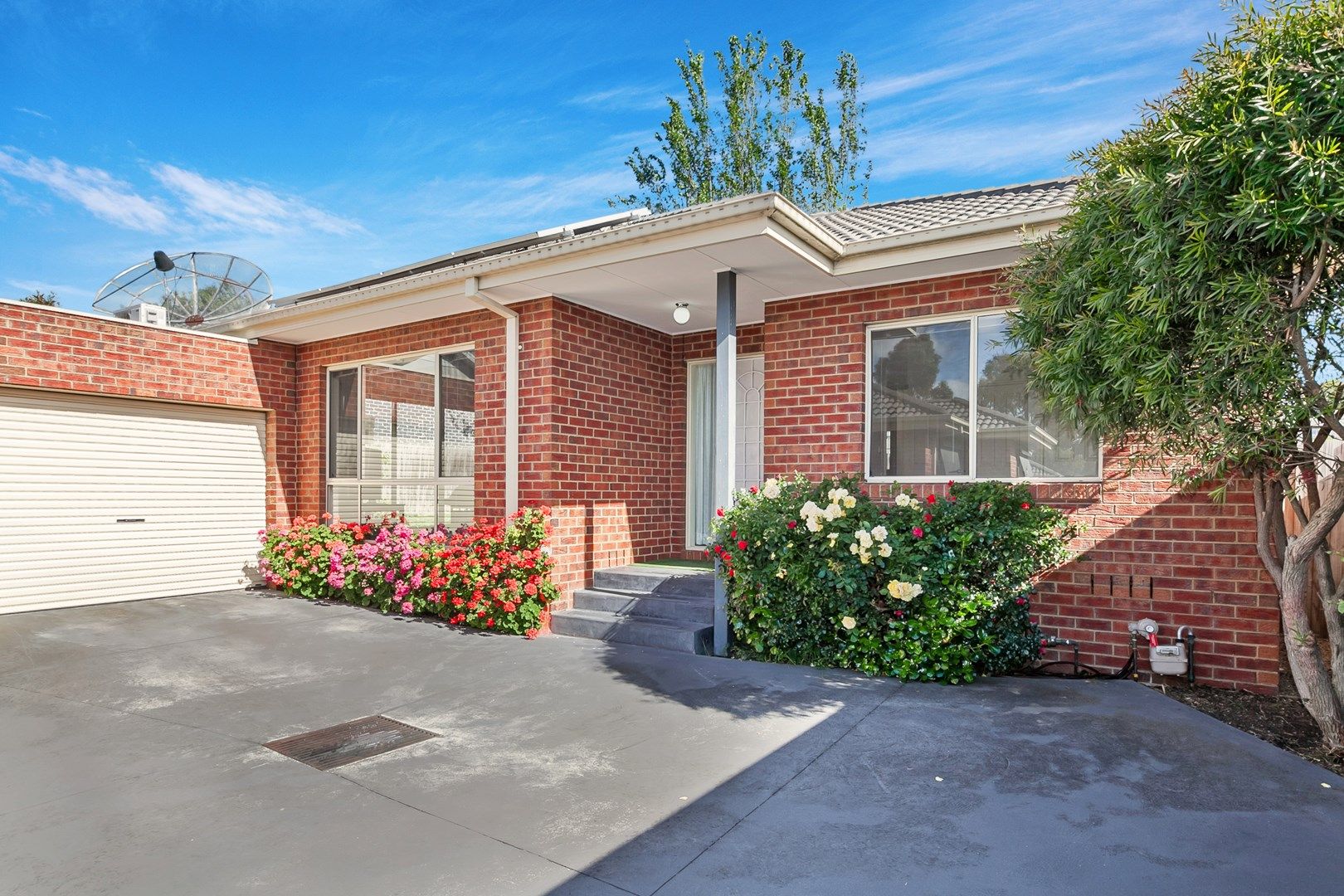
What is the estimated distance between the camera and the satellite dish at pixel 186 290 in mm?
10133

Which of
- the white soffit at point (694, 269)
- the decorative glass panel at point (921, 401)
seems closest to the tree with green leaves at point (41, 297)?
the white soffit at point (694, 269)

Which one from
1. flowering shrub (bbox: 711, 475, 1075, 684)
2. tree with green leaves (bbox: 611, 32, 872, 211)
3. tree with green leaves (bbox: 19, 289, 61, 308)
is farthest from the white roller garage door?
Answer: tree with green leaves (bbox: 19, 289, 61, 308)

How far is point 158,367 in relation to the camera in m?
8.27

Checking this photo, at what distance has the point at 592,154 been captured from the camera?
20.3m

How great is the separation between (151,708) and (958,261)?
6087 mm

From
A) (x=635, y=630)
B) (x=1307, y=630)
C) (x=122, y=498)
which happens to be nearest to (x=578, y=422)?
(x=635, y=630)

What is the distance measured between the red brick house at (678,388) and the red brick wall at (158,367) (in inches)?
0.8

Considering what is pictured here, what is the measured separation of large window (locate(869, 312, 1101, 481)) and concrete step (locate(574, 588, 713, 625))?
1824mm

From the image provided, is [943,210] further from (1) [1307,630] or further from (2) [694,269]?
(1) [1307,630]

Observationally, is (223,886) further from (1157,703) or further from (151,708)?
(1157,703)

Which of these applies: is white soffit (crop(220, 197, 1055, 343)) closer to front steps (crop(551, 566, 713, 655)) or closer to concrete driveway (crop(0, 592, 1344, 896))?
front steps (crop(551, 566, 713, 655))

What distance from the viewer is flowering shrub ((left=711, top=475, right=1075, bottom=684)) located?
5.02 m

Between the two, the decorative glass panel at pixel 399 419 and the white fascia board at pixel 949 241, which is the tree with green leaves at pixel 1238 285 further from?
the decorative glass panel at pixel 399 419

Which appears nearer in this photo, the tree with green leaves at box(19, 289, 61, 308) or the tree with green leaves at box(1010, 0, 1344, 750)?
the tree with green leaves at box(1010, 0, 1344, 750)
